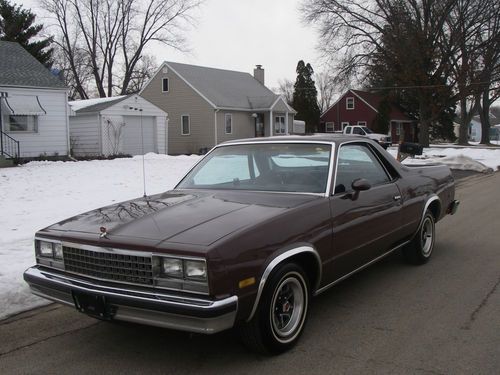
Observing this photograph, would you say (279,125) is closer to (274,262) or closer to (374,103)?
(374,103)

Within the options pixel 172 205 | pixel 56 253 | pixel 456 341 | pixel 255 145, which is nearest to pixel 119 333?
pixel 56 253

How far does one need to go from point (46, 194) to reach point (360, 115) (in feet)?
162

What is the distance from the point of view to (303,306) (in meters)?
3.96

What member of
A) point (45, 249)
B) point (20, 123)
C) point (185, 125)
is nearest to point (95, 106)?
point (20, 123)

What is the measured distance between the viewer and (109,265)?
356 centimetres

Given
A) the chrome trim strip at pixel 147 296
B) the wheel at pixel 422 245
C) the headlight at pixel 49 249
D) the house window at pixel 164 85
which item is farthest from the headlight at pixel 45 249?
the house window at pixel 164 85

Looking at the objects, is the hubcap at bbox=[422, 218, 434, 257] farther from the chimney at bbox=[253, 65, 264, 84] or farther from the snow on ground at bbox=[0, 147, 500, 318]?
the chimney at bbox=[253, 65, 264, 84]

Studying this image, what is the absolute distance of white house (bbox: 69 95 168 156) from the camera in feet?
86.8

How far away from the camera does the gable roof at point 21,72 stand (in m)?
21.5

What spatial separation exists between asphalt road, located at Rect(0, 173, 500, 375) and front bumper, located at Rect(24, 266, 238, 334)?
18.4 inches

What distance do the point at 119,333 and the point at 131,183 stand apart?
1016 centimetres

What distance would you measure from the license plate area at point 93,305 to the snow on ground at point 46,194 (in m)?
1.50

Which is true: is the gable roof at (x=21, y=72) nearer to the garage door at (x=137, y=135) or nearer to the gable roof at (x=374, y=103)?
the garage door at (x=137, y=135)

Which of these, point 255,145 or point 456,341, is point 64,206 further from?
point 456,341
